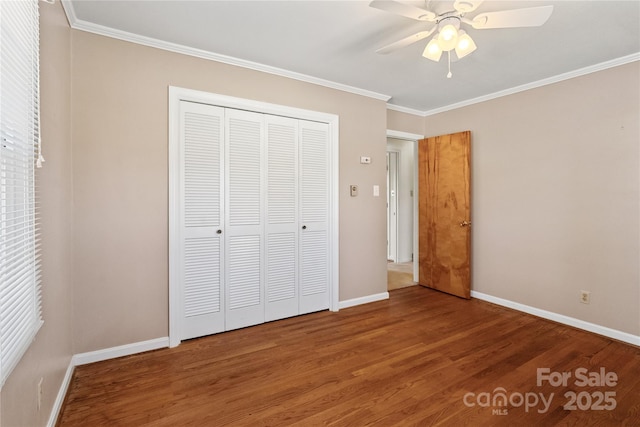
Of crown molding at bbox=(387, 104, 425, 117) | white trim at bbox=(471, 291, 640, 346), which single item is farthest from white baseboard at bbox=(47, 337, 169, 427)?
crown molding at bbox=(387, 104, 425, 117)

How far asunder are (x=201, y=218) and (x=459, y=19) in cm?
246

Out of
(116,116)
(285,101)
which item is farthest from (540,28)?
(116,116)

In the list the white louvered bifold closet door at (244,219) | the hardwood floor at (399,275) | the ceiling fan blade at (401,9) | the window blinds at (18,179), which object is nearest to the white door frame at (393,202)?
the hardwood floor at (399,275)

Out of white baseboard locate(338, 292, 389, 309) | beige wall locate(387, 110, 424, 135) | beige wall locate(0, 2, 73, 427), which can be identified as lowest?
white baseboard locate(338, 292, 389, 309)

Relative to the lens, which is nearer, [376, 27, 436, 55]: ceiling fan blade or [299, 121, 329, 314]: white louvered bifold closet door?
[376, 27, 436, 55]: ceiling fan blade

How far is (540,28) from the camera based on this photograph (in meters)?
2.23

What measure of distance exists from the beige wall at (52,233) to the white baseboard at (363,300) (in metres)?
2.49

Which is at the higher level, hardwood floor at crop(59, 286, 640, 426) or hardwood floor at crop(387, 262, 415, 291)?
hardwood floor at crop(387, 262, 415, 291)

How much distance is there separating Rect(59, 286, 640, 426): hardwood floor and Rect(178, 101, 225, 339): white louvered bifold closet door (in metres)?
0.27

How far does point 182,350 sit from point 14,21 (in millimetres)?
2329

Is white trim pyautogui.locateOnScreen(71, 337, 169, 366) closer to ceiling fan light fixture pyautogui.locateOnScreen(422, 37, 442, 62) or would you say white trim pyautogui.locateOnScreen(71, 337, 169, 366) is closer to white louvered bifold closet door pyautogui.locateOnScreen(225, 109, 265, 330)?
white louvered bifold closet door pyautogui.locateOnScreen(225, 109, 265, 330)

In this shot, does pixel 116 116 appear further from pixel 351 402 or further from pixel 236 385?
pixel 351 402

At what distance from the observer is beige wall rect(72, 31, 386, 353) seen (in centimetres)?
225

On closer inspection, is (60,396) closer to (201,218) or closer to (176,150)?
(201,218)
